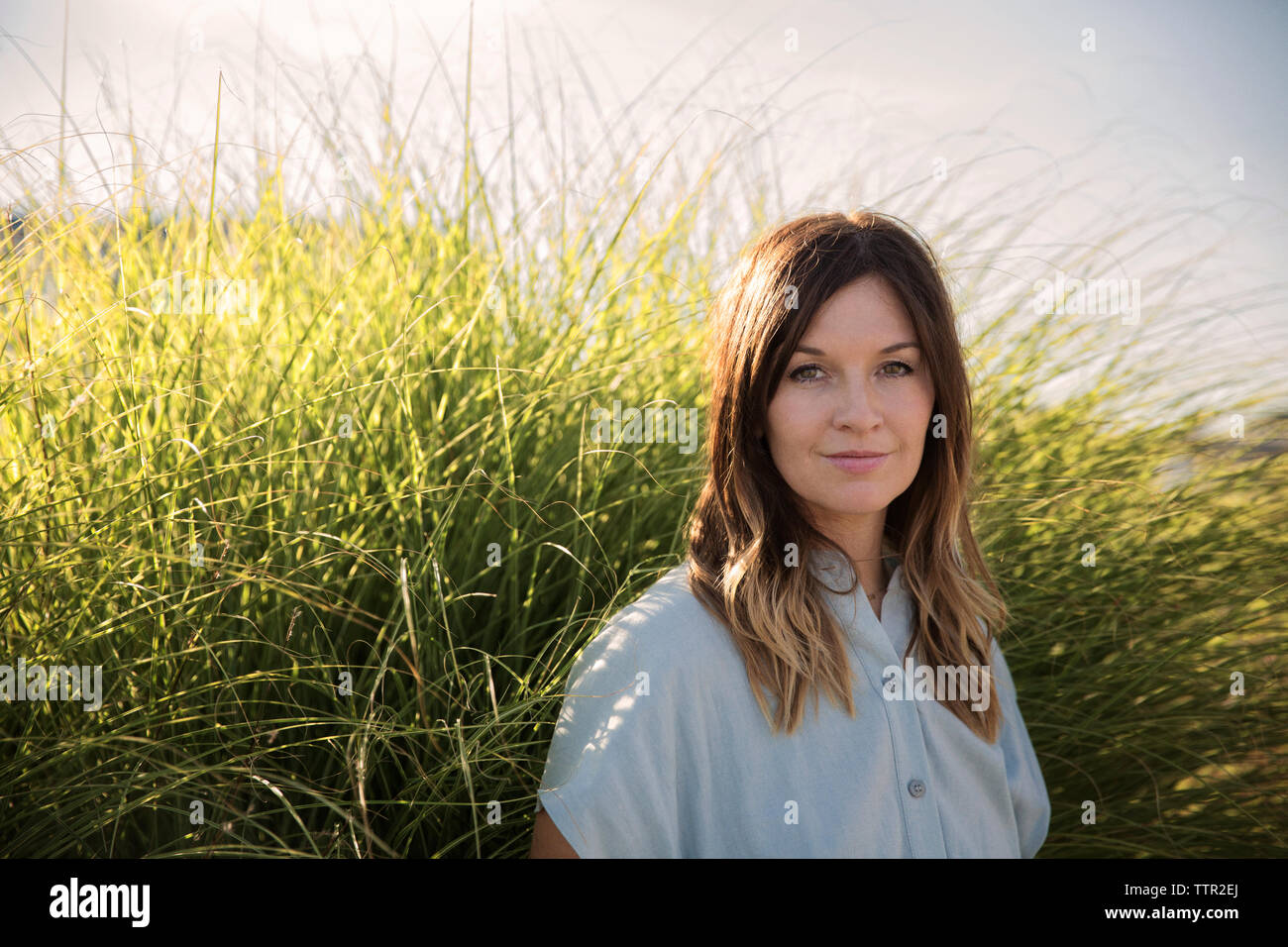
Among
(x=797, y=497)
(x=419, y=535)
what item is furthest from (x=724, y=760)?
(x=419, y=535)

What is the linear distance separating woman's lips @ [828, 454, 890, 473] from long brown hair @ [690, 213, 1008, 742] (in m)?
0.11

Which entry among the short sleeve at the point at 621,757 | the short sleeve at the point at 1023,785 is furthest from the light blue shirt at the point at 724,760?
the short sleeve at the point at 1023,785

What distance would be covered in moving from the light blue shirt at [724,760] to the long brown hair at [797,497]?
4 cm

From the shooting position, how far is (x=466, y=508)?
6.37ft

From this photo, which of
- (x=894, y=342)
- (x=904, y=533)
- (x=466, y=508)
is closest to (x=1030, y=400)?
(x=904, y=533)

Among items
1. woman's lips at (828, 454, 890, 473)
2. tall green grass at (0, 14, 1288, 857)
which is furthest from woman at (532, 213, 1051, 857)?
tall green grass at (0, 14, 1288, 857)

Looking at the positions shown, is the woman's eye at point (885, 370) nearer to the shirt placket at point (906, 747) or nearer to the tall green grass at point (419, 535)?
the shirt placket at point (906, 747)

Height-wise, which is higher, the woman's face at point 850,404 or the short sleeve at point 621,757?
the woman's face at point 850,404

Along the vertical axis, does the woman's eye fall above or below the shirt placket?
above

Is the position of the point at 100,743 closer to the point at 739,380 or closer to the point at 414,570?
the point at 414,570

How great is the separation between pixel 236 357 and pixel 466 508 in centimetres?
72

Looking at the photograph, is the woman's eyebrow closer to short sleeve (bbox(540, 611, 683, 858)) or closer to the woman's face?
the woman's face

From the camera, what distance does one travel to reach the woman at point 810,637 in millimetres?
1316

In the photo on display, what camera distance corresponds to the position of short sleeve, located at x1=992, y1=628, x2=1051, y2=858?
1642 millimetres
